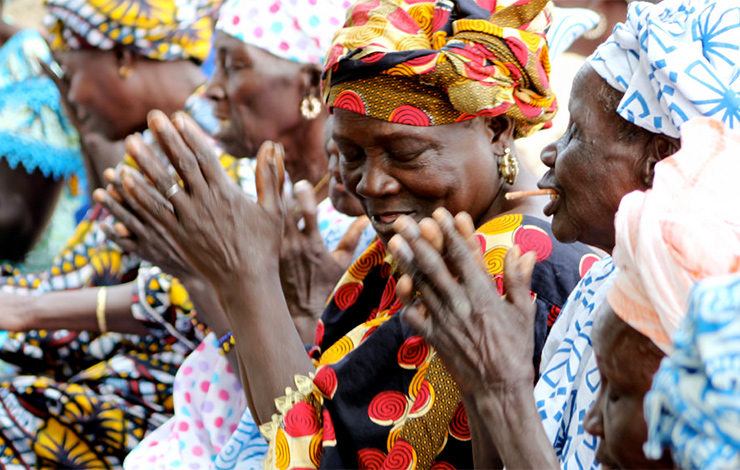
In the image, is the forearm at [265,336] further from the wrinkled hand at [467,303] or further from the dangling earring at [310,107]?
the dangling earring at [310,107]

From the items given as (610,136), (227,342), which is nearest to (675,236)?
(610,136)

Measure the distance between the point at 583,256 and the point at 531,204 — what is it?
21cm

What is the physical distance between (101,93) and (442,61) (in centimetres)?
217

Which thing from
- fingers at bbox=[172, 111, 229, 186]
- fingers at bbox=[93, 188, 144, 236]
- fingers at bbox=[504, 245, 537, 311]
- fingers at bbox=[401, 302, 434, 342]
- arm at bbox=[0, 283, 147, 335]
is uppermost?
fingers at bbox=[504, 245, 537, 311]

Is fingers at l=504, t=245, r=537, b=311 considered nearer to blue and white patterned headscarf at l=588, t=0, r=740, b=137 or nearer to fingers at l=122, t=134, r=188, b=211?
blue and white patterned headscarf at l=588, t=0, r=740, b=137

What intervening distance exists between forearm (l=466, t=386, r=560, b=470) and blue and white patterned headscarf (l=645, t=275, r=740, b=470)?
0.43 meters

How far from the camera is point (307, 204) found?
245 cm

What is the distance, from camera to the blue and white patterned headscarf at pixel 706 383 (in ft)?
2.42

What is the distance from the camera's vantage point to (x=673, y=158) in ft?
3.85

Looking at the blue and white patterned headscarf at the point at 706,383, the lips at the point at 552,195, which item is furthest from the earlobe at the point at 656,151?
the blue and white patterned headscarf at the point at 706,383

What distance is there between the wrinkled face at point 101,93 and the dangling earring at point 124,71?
13mm

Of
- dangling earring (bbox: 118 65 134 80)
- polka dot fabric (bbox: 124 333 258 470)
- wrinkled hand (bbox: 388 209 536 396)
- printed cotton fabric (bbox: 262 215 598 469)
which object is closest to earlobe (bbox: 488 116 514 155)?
printed cotton fabric (bbox: 262 215 598 469)

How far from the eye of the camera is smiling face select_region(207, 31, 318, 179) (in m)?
3.22

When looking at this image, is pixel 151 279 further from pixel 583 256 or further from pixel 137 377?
pixel 583 256
